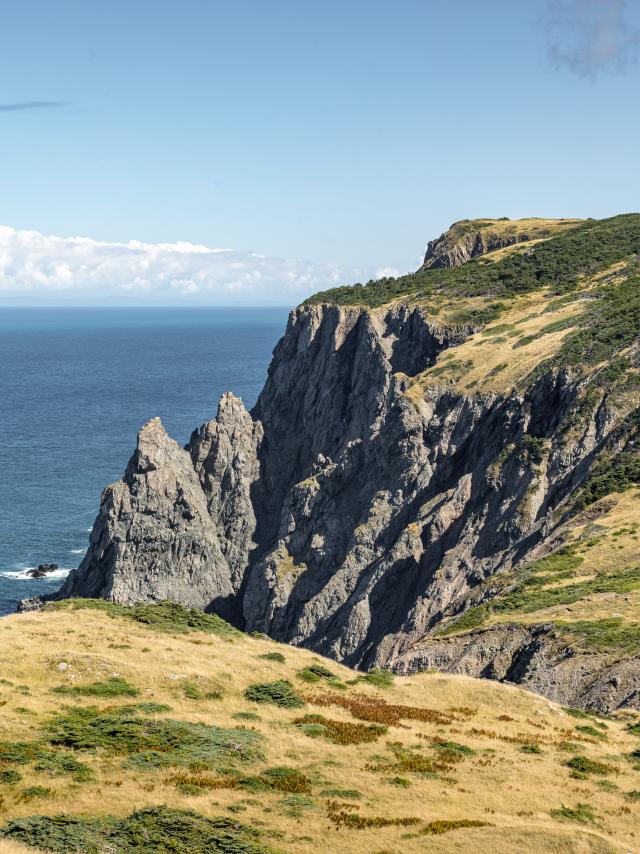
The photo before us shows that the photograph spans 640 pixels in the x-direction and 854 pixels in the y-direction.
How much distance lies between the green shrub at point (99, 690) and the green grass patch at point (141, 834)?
36.8 feet

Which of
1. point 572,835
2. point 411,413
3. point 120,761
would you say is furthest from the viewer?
point 411,413

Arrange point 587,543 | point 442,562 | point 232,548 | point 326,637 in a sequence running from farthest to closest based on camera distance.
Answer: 1. point 232,548
2. point 326,637
3. point 442,562
4. point 587,543

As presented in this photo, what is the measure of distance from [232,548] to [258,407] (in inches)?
839

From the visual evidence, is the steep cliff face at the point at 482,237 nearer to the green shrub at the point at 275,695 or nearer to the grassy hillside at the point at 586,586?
the grassy hillside at the point at 586,586

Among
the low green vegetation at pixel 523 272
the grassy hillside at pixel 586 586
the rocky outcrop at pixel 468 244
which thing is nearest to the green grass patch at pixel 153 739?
the grassy hillside at pixel 586 586

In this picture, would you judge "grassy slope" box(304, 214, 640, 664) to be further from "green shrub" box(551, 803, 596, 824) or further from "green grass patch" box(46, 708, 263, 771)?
"green grass patch" box(46, 708, 263, 771)

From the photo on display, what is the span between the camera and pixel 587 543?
58.6 metres

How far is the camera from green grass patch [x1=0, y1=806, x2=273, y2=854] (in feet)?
76.5

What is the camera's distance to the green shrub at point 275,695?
38031mm

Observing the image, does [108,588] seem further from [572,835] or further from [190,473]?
[572,835]

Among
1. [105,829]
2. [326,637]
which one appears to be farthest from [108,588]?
[105,829]

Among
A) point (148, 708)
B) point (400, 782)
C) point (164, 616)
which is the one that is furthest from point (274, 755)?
point (164, 616)

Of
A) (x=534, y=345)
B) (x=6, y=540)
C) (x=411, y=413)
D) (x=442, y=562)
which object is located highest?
(x=534, y=345)

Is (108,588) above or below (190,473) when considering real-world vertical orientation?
below
